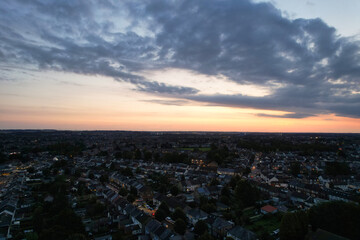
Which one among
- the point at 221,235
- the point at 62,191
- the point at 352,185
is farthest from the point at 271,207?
the point at 62,191

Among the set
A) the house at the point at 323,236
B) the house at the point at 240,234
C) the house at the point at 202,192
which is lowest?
the house at the point at 202,192

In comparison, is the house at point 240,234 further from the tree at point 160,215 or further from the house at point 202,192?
the house at point 202,192

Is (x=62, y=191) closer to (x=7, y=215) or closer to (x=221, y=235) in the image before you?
(x=7, y=215)

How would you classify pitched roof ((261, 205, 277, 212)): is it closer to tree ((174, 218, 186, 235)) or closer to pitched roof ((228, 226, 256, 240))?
pitched roof ((228, 226, 256, 240))

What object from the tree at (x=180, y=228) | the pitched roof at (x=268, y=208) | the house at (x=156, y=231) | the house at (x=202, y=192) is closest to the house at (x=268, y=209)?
the pitched roof at (x=268, y=208)

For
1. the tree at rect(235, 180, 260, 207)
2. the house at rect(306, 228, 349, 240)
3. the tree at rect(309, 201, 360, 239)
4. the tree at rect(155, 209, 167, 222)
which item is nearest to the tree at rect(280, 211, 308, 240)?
the house at rect(306, 228, 349, 240)

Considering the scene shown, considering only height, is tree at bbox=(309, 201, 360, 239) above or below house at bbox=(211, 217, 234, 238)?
above
